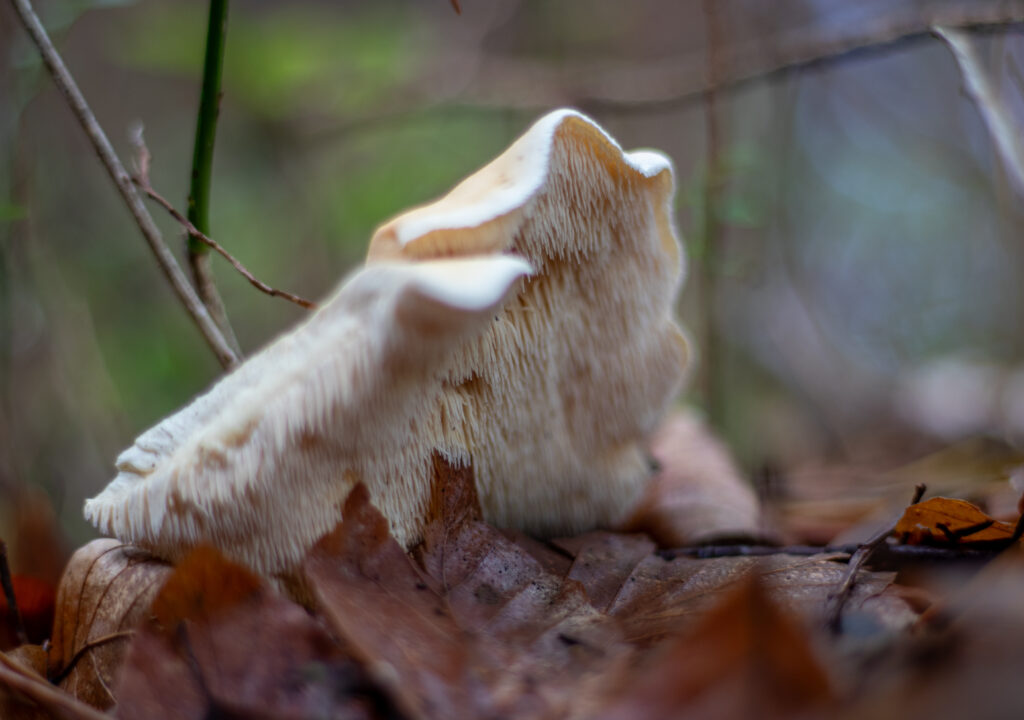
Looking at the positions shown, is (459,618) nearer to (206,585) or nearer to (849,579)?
(206,585)

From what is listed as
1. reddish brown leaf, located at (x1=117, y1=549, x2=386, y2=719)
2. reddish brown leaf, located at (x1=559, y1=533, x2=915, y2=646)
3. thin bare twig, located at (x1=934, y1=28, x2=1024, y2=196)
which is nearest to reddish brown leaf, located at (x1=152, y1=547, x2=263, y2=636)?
reddish brown leaf, located at (x1=117, y1=549, x2=386, y2=719)

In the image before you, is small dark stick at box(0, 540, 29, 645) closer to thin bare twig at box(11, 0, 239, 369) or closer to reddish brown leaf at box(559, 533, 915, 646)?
thin bare twig at box(11, 0, 239, 369)

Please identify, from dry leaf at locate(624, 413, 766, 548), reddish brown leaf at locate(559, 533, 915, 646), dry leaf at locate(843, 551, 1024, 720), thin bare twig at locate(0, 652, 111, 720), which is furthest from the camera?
dry leaf at locate(624, 413, 766, 548)

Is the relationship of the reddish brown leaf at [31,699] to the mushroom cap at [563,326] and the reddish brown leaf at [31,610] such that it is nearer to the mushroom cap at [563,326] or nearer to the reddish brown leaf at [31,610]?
the reddish brown leaf at [31,610]

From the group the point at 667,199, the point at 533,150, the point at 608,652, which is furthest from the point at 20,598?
the point at 667,199

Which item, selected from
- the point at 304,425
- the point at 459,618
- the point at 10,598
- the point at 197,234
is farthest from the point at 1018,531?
the point at 10,598

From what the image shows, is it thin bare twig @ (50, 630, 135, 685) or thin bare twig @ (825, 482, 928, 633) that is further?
thin bare twig @ (50, 630, 135, 685)
